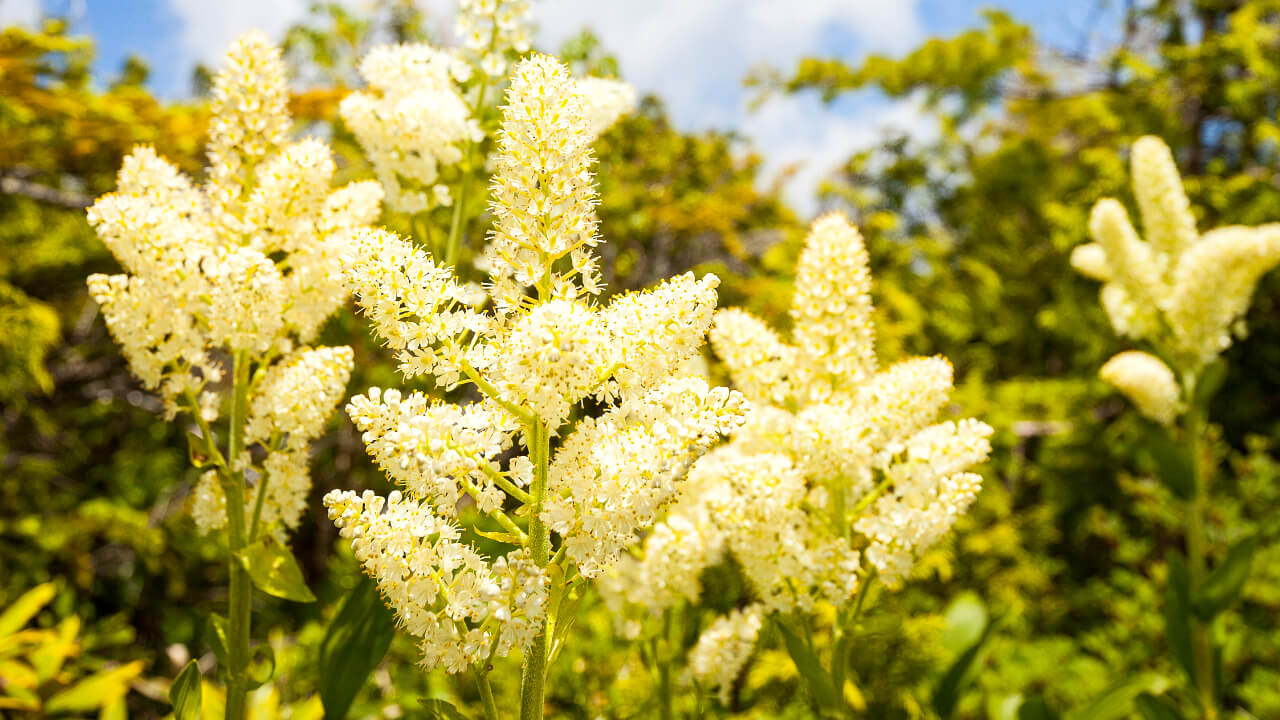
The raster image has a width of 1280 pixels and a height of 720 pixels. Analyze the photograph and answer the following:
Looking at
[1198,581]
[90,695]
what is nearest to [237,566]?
[90,695]

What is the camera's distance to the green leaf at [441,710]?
990mm

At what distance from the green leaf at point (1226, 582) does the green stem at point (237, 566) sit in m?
2.47

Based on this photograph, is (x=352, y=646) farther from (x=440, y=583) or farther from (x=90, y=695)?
(x=90, y=695)

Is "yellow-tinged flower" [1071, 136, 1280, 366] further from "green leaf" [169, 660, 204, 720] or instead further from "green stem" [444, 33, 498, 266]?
"green leaf" [169, 660, 204, 720]

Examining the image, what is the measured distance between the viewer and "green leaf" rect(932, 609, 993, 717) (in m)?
1.85

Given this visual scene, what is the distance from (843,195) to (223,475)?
3800 millimetres

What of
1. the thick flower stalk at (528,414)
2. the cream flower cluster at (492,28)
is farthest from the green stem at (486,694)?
the cream flower cluster at (492,28)

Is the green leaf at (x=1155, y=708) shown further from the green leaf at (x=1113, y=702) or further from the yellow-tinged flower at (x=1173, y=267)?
the yellow-tinged flower at (x=1173, y=267)

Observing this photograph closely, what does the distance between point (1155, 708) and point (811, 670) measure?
1179 millimetres


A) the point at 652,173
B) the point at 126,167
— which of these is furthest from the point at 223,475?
the point at 652,173

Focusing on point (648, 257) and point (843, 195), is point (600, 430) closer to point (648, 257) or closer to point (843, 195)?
point (648, 257)

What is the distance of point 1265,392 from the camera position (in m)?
5.37

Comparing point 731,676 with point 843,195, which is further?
point 843,195

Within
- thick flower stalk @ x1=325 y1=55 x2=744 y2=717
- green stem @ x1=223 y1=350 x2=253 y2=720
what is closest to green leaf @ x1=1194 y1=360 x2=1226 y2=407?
thick flower stalk @ x1=325 y1=55 x2=744 y2=717
